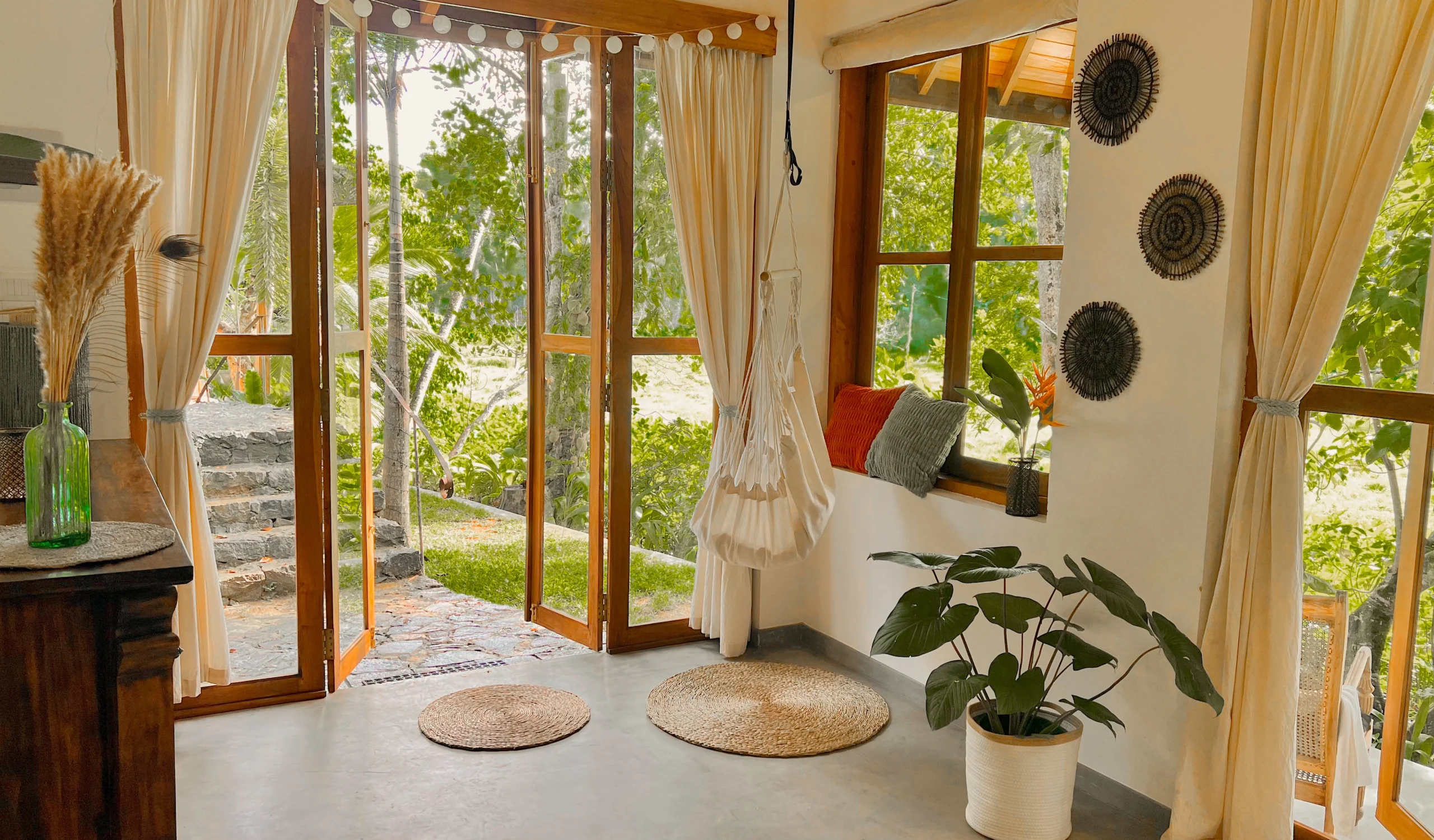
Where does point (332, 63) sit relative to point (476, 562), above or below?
above

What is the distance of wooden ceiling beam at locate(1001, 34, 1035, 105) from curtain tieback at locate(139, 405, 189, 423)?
2.53 meters

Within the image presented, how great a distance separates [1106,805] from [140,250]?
2.94m

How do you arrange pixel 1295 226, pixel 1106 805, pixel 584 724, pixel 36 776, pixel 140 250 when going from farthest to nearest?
pixel 584 724 → pixel 140 250 → pixel 1106 805 → pixel 1295 226 → pixel 36 776

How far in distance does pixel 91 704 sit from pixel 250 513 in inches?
65.6

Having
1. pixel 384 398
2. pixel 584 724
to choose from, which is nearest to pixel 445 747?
pixel 584 724

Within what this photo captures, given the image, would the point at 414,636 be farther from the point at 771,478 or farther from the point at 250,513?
the point at 771,478

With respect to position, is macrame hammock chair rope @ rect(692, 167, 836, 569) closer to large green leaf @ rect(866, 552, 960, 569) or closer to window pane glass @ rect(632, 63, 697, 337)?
window pane glass @ rect(632, 63, 697, 337)

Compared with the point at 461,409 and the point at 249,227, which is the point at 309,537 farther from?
the point at 461,409

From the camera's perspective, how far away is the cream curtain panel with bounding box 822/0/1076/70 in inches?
111

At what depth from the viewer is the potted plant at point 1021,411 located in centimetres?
279

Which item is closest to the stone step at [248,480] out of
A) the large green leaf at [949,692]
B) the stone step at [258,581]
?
the stone step at [258,581]

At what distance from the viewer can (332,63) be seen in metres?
3.15

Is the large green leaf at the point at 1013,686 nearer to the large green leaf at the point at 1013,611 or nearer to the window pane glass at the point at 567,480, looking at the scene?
the large green leaf at the point at 1013,611

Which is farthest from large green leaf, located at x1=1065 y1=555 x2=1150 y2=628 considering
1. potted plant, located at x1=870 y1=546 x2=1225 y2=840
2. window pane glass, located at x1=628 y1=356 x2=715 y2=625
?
window pane glass, located at x1=628 y1=356 x2=715 y2=625
